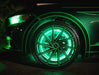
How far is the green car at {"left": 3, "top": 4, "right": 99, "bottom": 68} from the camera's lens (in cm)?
323

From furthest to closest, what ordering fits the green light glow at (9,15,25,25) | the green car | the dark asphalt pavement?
1. the green light glow at (9,15,25,25)
2. the green car
3. the dark asphalt pavement

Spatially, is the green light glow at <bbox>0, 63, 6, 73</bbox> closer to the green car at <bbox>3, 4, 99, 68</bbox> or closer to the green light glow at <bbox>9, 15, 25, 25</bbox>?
the green car at <bbox>3, 4, 99, 68</bbox>

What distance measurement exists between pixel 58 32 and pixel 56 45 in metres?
0.32

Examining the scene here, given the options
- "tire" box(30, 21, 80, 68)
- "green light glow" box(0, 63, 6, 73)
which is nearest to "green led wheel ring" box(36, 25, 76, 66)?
"tire" box(30, 21, 80, 68)

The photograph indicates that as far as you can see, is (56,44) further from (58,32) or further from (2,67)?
(2,67)

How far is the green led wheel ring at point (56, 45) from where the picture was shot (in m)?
3.28

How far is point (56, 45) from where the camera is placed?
3.29 metres

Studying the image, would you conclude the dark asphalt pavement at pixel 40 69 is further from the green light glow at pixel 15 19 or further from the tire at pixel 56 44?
the green light glow at pixel 15 19

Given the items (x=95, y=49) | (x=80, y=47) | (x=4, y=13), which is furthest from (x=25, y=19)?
(x=4, y=13)

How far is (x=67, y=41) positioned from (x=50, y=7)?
85 cm

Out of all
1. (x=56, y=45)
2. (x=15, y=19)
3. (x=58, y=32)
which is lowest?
(x=56, y=45)

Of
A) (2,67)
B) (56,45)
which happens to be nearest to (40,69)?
(56,45)

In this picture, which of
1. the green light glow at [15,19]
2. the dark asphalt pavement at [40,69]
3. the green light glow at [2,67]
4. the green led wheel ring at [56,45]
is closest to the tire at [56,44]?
the green led wheel ring at [56,45]

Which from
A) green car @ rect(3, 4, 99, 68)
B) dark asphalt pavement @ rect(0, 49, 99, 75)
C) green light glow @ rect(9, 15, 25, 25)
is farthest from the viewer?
green light glow @ rect(9, 15, 25, 25)
